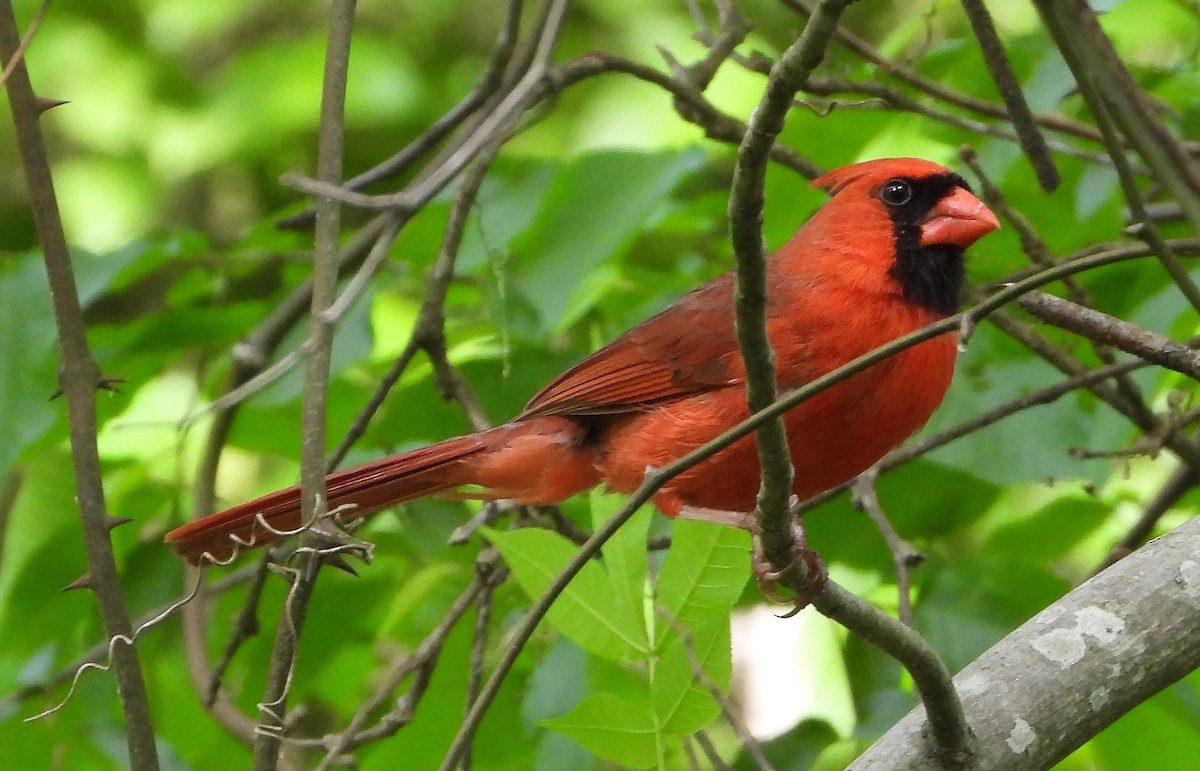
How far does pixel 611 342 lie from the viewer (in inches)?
105

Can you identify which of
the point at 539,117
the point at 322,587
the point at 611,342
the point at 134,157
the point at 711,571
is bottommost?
the point at 711,571

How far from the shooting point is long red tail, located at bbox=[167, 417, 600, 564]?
2.40 metres

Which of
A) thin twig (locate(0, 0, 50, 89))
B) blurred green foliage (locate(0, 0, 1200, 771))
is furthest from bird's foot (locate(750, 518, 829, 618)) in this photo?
thin twig (locate(0, 0, 50, 89))

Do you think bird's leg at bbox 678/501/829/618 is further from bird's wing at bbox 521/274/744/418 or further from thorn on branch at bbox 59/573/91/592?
thorn on branch at bbox 59/573/91/592

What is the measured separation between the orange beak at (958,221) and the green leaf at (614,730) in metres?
1.27

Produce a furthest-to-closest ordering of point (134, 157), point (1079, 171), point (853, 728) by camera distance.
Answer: point (134, 157) → point (1079, 171) → point (853, 728)

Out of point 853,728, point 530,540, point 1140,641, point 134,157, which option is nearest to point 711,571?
point 530,540

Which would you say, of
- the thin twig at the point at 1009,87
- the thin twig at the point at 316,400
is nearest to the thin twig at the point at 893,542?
the thin twig at the point at 1009,87

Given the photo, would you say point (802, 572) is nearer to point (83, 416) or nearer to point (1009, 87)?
point (1009, 87)

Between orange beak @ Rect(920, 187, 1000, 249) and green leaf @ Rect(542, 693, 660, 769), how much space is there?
4.16 ft

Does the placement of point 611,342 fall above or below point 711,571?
above

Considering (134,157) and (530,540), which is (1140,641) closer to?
(530,540)

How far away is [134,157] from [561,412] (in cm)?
340

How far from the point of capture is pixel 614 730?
152cm
